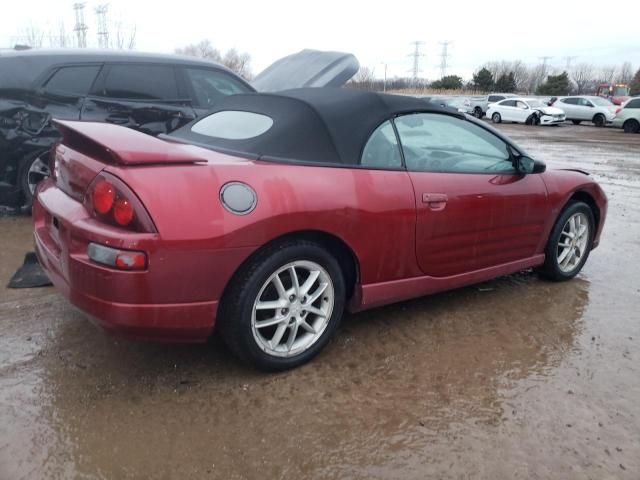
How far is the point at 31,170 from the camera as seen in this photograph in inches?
205

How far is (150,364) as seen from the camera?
2838mm

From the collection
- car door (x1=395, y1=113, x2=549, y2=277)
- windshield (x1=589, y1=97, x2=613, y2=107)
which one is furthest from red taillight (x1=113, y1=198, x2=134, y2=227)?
windshield (x1=589, y1=97, x2=613, y2=107)

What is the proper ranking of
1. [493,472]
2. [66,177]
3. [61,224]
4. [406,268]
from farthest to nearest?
[406,268] → [66,177] → [61,224] → [493,472]


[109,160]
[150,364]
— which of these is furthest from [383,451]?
[109,160]

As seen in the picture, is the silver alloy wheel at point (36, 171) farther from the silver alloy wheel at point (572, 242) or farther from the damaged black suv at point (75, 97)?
the silver alloy wheel at point (572, 242)

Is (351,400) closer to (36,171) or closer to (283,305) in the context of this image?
(283,305)

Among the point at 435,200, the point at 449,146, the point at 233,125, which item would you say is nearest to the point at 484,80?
the point at 449,146

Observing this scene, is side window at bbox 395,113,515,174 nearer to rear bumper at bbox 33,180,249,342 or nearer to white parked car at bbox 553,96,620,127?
rear bumper at bbox 33,180,249,342

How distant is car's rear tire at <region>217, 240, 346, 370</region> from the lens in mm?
2547

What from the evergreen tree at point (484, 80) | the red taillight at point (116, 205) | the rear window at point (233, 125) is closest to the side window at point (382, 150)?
the rear window at point (233, 125)

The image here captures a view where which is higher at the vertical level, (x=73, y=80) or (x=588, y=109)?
(x=73, y=80)

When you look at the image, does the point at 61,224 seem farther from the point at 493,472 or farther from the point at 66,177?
the point at 493,472

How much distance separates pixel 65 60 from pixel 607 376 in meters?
5.19

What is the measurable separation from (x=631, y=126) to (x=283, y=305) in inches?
971
